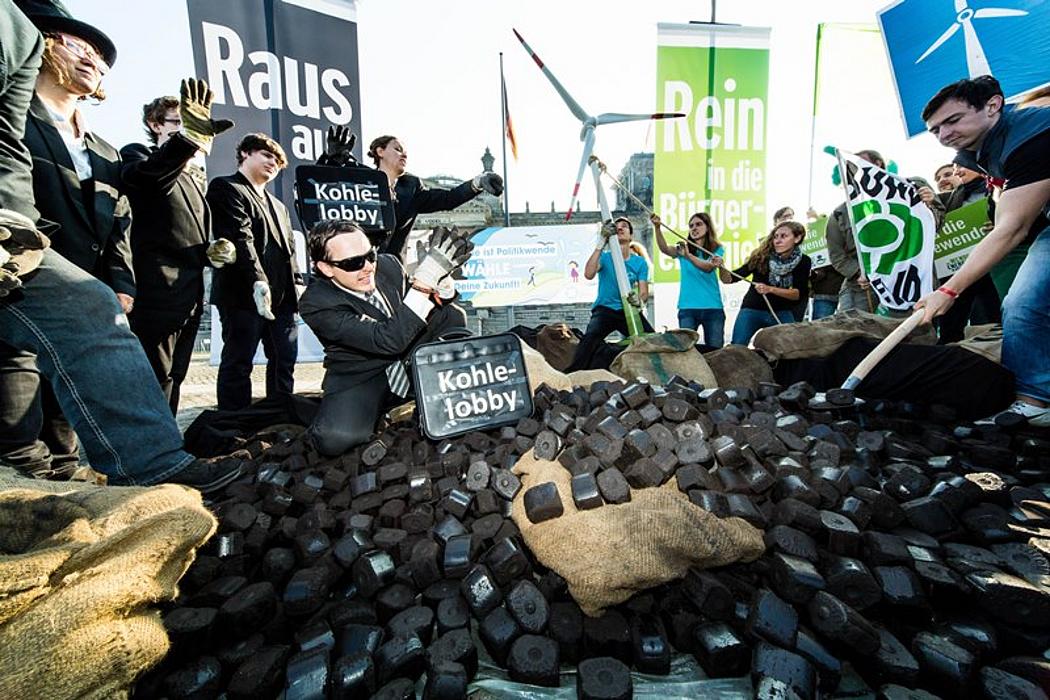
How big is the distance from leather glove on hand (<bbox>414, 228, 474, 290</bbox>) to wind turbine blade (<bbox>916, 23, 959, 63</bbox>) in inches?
214

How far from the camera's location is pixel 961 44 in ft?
15.0

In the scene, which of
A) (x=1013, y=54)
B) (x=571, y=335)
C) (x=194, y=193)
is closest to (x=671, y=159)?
(x=1013, y=54)

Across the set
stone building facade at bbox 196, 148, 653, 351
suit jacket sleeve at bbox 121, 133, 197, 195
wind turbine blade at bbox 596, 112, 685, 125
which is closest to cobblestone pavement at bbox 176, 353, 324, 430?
suit jacket sleeve at bbox 121, 133, 197, 195

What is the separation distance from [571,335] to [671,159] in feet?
15.2

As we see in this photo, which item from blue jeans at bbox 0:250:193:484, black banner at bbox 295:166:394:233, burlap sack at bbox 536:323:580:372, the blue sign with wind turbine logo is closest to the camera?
blue jeans at bbox 0:250:193:484

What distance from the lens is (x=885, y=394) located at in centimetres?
266

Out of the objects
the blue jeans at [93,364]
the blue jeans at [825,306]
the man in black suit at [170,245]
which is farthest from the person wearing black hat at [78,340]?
the blue jeans at [825,306]

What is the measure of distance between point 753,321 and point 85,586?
477 cm

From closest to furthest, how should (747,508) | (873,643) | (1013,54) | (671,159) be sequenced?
(873,643) < (747,508) < (1013,54) < (671,159)

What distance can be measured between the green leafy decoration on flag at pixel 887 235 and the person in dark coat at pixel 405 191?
294 centimetres

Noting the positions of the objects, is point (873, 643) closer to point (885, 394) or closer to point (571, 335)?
point (885, 394)

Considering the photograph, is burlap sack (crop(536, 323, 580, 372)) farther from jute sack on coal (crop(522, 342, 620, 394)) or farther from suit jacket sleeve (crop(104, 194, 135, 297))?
suit jacket sleeve (crop(104, 194, 135, 297))

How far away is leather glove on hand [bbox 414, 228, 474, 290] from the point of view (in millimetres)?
2912

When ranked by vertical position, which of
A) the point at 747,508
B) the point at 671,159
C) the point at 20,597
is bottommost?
the point at 747,508
